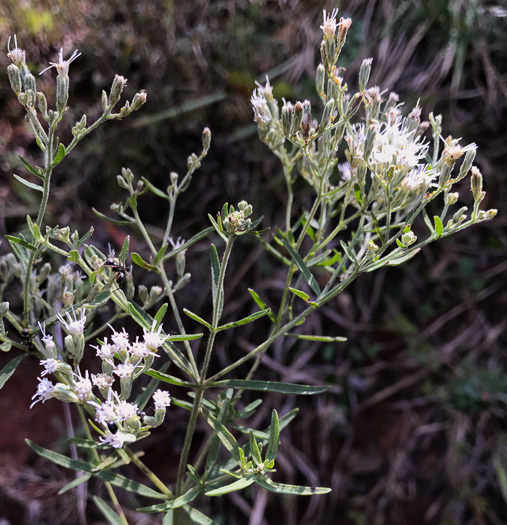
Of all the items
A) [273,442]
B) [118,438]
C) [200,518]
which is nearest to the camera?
[118,438]

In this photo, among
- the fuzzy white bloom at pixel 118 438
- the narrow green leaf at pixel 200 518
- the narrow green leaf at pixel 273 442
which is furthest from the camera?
the narrow green leaf at pixel 200 518

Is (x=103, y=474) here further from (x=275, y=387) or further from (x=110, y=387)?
(x=275, y=387)

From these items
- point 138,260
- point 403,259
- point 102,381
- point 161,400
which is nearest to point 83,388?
point 102,381

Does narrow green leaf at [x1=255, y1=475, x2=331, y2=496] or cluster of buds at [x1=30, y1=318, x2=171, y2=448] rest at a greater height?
cluster of buds at [x1=30, y1=318, x2=171, y2=448]

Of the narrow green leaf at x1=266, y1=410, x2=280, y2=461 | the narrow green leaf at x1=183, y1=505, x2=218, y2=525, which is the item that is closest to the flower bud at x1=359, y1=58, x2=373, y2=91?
the narrow green leaf at x1=266, y1=410, x2=280, y2=461

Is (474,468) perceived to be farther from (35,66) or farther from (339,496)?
(35,66)

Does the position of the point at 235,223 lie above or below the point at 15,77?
below

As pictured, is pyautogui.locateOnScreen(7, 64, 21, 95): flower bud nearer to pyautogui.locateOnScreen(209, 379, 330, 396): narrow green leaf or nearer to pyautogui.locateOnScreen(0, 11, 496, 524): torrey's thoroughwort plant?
pyautogui.locateOnScreen(0, 11, 496, 524): torrey's thoroughwort plant

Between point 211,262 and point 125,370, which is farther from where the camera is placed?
point 211,262

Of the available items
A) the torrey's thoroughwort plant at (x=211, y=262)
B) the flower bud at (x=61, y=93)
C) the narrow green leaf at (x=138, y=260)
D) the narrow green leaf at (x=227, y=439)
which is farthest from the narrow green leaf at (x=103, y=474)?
the flower bud at (x=61, y=93)

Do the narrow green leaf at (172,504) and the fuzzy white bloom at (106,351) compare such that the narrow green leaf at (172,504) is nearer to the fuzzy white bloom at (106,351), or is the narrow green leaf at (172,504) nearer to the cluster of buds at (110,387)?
the cluster of buds at (110,387)

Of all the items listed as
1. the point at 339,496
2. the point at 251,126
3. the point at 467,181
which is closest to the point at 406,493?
the point at 339,496
